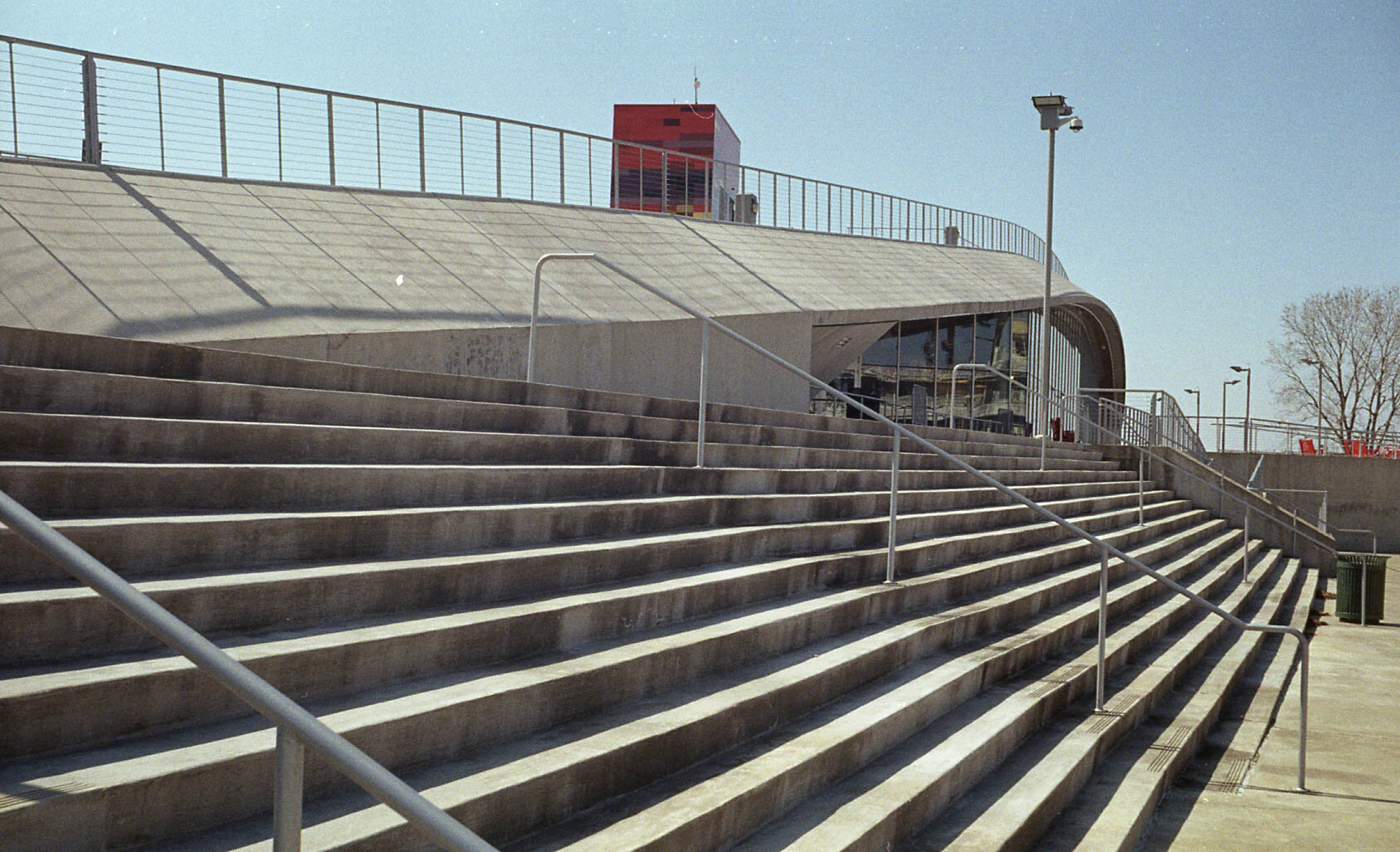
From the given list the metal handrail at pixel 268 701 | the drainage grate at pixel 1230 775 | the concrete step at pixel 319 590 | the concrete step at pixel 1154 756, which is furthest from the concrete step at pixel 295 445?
the drainage grate at pixel 1230 775

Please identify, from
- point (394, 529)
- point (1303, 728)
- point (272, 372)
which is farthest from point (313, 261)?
point (1303, 728)

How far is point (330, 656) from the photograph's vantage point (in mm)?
3514

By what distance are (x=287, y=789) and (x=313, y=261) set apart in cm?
963

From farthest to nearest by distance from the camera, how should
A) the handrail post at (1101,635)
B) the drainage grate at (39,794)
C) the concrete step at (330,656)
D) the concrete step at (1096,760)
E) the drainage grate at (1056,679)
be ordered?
1. the handrail post at (1101,635)
2. the drainage grate at (1056,679)
3. the concrete step at (1096,760)
4. the concrete step at (330,656)
5. the drainage grate at (39,794)

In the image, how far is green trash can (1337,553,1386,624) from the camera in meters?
15.2

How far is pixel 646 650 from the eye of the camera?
4.47 metres

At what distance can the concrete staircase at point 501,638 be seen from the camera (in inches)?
120

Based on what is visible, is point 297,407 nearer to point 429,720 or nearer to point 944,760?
point 429,720

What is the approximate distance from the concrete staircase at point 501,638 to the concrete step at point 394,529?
0.01 meters

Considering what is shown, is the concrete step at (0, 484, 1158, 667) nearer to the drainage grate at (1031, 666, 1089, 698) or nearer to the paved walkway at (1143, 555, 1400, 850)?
the drainage grate at (1031, 666, 1089, 698)

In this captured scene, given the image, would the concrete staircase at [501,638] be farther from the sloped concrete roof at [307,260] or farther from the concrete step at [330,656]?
the sloped concrete roof at [307,260]

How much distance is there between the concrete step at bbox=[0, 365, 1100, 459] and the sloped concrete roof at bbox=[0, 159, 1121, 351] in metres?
3.24

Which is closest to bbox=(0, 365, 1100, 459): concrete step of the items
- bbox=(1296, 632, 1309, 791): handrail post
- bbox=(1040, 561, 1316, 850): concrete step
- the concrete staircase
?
the concrete staircase

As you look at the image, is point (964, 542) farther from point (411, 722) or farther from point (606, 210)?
point (606, 210)
